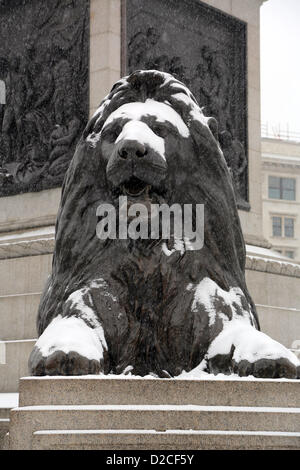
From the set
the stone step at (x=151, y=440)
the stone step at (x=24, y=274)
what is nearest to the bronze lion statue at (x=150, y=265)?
the stone step at (x=151, y=440)

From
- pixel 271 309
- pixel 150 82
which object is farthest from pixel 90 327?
pixel 271 309

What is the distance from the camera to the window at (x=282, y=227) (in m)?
57.6

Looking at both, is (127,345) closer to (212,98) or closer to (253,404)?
(253,404)

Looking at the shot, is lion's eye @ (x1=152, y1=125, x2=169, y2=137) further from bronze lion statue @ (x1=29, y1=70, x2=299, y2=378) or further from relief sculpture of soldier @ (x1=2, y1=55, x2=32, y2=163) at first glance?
relief sculpture of soldier @ (x1=2, y1=55, x2=32, y2=163)

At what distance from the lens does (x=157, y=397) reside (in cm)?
376

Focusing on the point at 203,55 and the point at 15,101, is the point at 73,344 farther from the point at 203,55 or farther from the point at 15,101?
the point at 203,55

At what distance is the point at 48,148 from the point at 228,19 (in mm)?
3183

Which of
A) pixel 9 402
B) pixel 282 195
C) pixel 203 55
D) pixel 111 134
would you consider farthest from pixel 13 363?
pixel 282 195

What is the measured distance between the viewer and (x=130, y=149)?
4238 millimetres

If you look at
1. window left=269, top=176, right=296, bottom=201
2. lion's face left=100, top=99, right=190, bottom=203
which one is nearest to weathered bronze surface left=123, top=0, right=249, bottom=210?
lion's face left=100, top=99, right=190, bottom=203

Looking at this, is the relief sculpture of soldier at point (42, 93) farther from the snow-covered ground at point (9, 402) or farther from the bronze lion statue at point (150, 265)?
the bronze lion statue at point (150, 265)

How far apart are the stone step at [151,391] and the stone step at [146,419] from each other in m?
0.05

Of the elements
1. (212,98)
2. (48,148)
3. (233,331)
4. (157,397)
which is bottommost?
(157,397)

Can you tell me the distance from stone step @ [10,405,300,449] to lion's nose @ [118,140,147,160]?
118 cm
